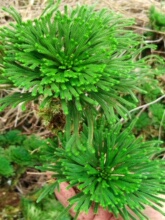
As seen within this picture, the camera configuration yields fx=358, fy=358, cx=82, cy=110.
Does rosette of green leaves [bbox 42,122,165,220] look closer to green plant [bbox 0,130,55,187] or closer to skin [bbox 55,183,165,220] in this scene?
skin [bbox 55,183,165,220]

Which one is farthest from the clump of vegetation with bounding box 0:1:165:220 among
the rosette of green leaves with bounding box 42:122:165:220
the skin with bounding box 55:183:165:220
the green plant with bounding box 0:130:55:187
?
the green plant with bounding box 0:130:55:187

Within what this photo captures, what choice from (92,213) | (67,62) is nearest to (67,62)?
(67,62)

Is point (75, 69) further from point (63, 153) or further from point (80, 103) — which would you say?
point (63, 153)

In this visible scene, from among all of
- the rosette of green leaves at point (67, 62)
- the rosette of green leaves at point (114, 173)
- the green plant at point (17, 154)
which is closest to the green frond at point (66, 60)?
the rosette of green leaves at point (67, 62)

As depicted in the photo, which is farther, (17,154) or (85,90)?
(17,154)

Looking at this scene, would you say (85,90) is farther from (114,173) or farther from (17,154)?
(17,154)

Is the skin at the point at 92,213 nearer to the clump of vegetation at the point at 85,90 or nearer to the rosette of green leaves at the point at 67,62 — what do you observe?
the clump of vegetation at the point at 85,90

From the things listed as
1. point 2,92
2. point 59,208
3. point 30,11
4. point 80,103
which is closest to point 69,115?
point 80,103
